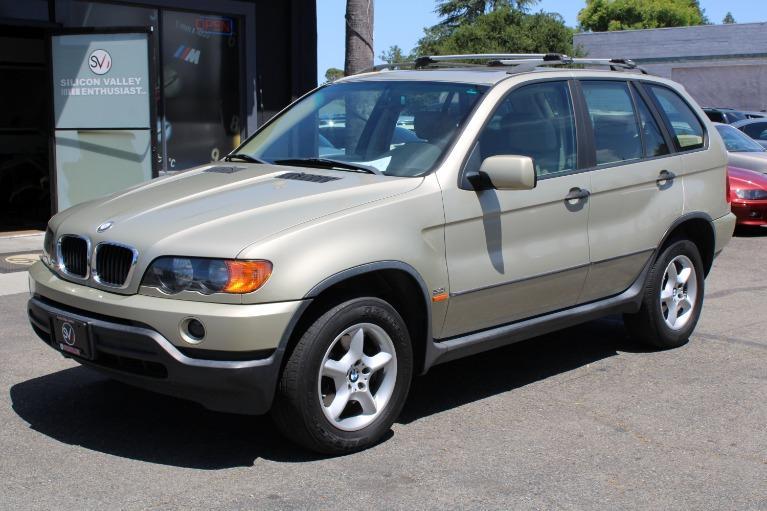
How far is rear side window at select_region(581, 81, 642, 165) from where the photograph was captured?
6.00 m

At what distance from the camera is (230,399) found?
13.9 ft

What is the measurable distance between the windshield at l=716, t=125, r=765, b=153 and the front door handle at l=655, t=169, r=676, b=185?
26.7ft

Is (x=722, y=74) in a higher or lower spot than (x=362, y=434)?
higher

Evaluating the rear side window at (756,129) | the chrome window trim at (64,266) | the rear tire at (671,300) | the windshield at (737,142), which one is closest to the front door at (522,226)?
the rear tire at (671,300)

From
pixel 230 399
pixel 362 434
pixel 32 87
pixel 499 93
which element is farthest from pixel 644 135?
pixel 32 87

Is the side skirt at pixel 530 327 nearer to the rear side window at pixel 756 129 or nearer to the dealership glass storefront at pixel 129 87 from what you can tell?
the dealership glass storefront at pixel 129 87

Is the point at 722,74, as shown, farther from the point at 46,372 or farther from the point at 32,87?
the point at 46,372

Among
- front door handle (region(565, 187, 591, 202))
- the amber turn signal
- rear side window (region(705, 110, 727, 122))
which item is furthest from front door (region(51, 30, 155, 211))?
rear side window (region(705, 110, 727, 122))

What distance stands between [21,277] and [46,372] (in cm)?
336

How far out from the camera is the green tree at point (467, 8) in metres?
79.2

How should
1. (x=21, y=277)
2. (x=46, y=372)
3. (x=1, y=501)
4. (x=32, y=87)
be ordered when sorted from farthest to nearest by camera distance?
1. (x=32, y=87)
2. (x=21, y=277)
3. (x=46, y=372)
4. (x=1, y=501)

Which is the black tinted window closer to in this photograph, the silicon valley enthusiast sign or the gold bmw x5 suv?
the gold bmw x5 suv

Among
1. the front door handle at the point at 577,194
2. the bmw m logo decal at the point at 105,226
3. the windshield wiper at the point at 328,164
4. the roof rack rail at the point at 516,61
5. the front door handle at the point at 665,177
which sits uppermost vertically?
the roof rack rail at the point at 516,61

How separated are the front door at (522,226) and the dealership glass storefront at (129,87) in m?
6.99
